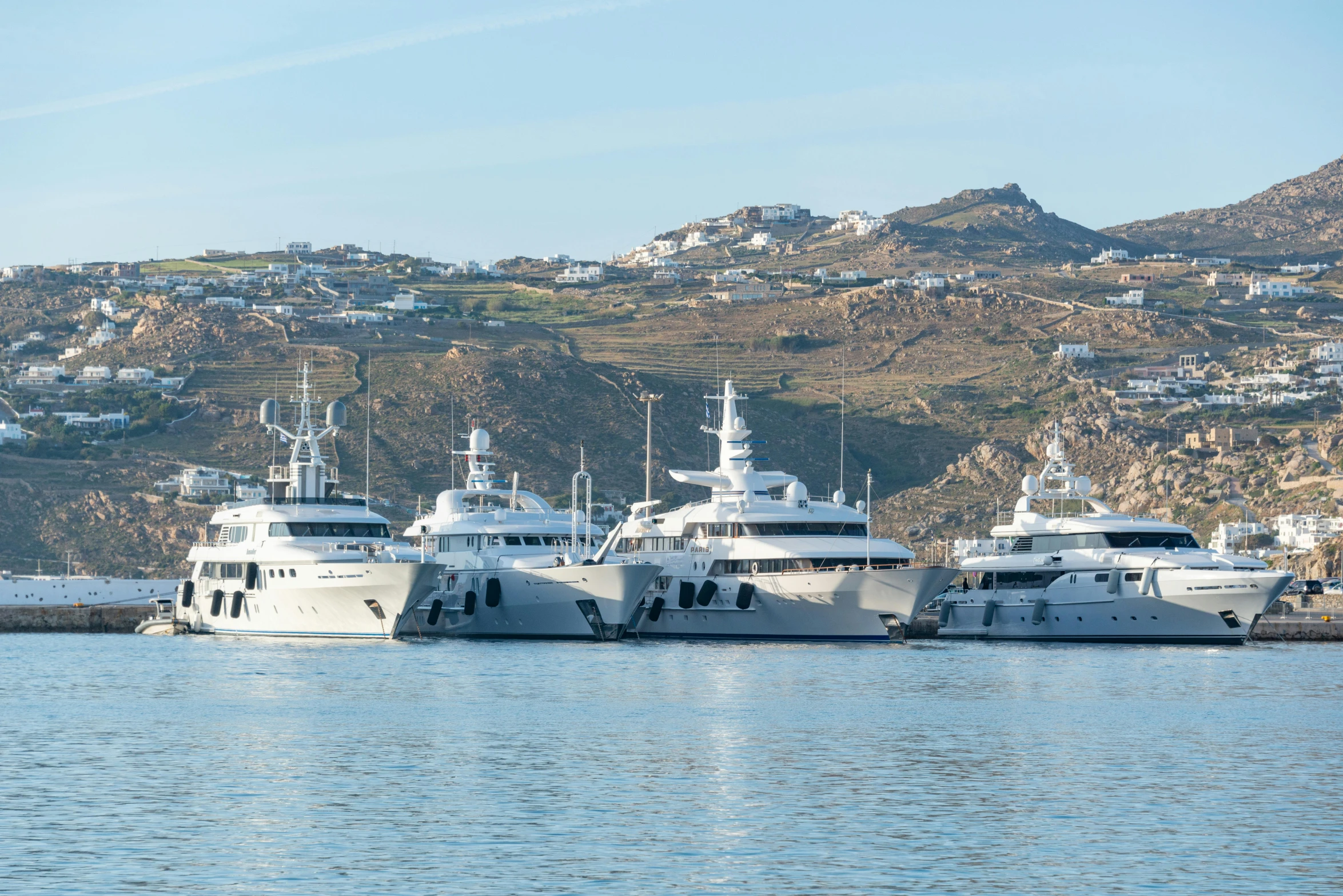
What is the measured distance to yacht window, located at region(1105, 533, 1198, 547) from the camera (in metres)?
72.4

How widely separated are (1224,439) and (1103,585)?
216 feet

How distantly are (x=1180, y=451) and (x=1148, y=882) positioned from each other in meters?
113

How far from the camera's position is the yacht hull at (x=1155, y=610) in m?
68.6

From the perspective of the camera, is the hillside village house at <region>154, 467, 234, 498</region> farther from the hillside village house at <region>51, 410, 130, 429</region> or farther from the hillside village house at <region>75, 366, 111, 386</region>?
the hillside village house at <region>75, 366, 111, 386</region>

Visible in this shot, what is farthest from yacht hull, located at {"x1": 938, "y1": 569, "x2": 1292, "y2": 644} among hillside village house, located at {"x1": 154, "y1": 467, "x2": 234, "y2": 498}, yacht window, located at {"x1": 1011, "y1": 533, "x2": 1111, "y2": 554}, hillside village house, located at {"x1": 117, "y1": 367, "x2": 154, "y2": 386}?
hillside village house, located at {"x1": 117, "y1": 367, "x2": 154, "y2": 386}

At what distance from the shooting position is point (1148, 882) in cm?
2417

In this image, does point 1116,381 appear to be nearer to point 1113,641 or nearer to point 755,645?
point 1113,641

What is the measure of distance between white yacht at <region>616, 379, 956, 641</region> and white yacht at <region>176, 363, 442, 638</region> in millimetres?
10419

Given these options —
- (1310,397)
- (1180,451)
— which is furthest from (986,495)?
(1310,397)

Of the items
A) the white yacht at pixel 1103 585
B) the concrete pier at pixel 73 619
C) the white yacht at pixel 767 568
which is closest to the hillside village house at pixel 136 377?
the concrete pier at pixel 73 619

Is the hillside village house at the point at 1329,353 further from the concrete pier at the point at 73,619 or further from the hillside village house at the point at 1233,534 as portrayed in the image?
the concrete pier at the point at 73,619

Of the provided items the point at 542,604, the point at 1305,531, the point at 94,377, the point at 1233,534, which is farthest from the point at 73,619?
the point at 94,377

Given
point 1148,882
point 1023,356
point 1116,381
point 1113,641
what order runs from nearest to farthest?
point 1148,882
point 1113,641
point 1116,381
point 1023,356

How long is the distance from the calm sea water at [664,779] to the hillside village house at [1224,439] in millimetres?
80138
